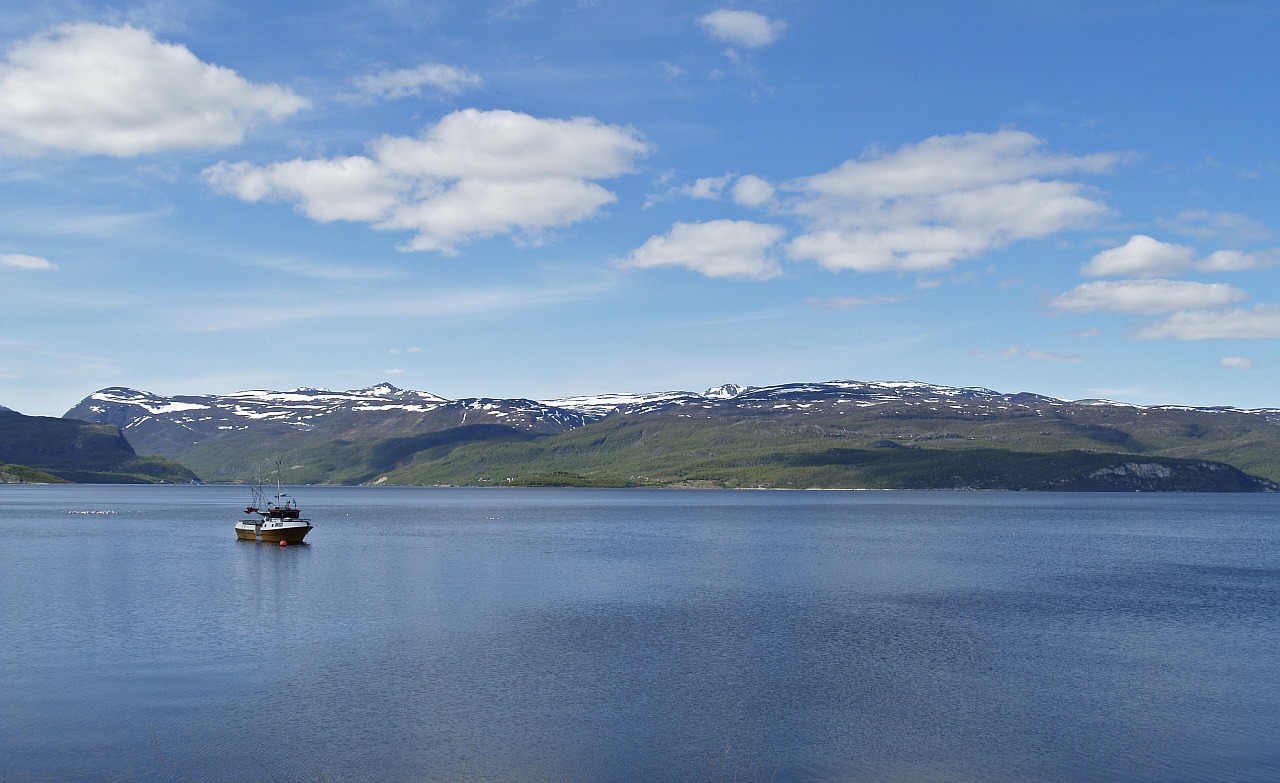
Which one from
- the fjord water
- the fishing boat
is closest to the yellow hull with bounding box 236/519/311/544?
the fishing boat

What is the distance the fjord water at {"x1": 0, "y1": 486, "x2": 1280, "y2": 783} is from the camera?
40.1m

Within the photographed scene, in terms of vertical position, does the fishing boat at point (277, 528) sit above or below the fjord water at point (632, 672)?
above

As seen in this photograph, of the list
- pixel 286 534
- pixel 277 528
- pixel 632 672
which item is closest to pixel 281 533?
pixel 286 534

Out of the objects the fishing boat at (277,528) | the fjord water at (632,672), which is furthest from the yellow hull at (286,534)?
the fjord water at (632,672)

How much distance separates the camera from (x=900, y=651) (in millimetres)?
61625

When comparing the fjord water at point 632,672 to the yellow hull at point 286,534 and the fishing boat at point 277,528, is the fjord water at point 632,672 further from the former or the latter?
the fishing boat at point 277,528

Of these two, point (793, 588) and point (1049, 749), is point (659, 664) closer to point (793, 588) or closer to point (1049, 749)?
point (1049, 749)

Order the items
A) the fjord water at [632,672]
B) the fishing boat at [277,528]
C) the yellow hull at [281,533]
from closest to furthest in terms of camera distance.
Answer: the fjord water at [632,672]
the yellow hull at [281,533]
the fishing boat at [277,528]

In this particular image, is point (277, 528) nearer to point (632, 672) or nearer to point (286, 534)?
point (286, 534)

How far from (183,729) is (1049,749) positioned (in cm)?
3673

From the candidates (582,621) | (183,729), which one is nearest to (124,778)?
(183,729)

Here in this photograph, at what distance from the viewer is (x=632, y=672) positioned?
2167 inches

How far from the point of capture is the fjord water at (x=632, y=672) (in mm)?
40094

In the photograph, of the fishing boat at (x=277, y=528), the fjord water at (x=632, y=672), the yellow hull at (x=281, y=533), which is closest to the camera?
the fjord water at (x=632, y=672)
